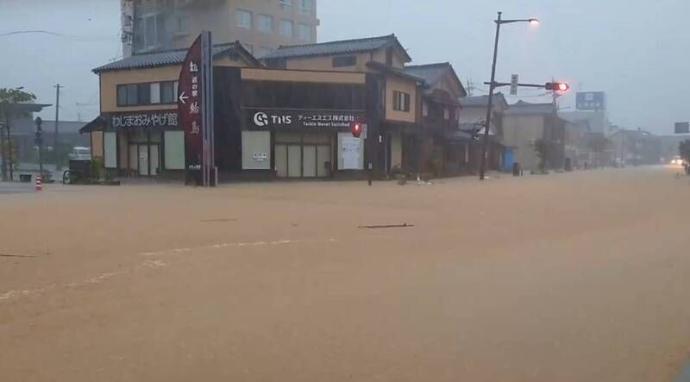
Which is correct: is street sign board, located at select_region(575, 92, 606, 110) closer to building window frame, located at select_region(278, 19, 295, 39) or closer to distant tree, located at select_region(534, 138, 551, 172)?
distant tree, located at select_region(534, 138, 551, 172)

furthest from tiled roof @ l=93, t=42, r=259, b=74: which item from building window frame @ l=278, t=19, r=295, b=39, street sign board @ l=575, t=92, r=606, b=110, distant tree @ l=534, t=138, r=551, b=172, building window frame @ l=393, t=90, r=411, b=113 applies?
street sign board @ l=575, t=92, r=606, b=110

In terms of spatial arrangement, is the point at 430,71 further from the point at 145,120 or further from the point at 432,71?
the point at 145,120

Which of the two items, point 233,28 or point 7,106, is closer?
point 7,106

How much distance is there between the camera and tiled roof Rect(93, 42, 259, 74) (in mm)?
34812

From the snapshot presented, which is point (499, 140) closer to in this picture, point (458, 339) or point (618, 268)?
point (618, 268)

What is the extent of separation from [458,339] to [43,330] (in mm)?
3494

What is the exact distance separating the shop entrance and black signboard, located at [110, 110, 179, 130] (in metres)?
5.36

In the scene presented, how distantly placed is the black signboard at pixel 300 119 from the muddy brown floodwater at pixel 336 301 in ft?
63.3

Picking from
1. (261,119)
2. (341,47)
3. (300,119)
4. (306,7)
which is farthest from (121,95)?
(306,7)

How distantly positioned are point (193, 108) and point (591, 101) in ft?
323

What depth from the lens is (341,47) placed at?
3997 cm

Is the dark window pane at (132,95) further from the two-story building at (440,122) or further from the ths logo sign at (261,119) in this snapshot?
the two-story building at (440,122)

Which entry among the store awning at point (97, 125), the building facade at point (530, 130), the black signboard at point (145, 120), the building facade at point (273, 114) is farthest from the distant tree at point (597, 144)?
the store awning at point (97, 125)

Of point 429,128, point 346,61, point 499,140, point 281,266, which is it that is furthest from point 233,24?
point 281,266
